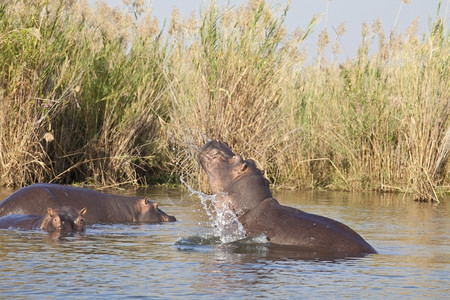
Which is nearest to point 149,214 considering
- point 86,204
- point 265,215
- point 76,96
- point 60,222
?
point 86,204

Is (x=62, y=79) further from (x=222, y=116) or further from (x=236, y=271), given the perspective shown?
(x=236, y=271)

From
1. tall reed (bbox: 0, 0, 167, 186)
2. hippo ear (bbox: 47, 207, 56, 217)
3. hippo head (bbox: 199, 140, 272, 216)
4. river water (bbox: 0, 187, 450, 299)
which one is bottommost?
river water (bbox: 0, 187, 450, 299)

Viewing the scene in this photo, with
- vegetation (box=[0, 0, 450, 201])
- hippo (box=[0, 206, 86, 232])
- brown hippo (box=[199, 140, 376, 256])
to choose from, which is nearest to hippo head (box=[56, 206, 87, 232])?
hippo (box=[0, 206, 86, 232])

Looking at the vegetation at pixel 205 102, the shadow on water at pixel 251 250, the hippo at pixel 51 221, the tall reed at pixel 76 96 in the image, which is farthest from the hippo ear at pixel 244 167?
the tall reed at pixel 76 96

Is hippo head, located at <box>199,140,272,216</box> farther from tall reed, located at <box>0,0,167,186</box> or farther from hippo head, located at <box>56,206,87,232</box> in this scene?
tall reed, located at <box>0,0,167,186</box>

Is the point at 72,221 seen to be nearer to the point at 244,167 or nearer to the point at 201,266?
the point at 244,167

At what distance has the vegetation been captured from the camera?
11422 millimetres

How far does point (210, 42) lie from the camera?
1149cm

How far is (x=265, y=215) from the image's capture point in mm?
7336

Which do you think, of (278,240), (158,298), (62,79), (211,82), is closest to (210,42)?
(211,82)

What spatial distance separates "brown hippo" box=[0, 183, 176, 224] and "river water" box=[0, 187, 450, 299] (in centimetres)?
44

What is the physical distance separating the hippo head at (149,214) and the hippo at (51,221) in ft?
3.95

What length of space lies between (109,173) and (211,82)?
2663mm

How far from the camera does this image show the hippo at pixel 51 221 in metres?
8.09
